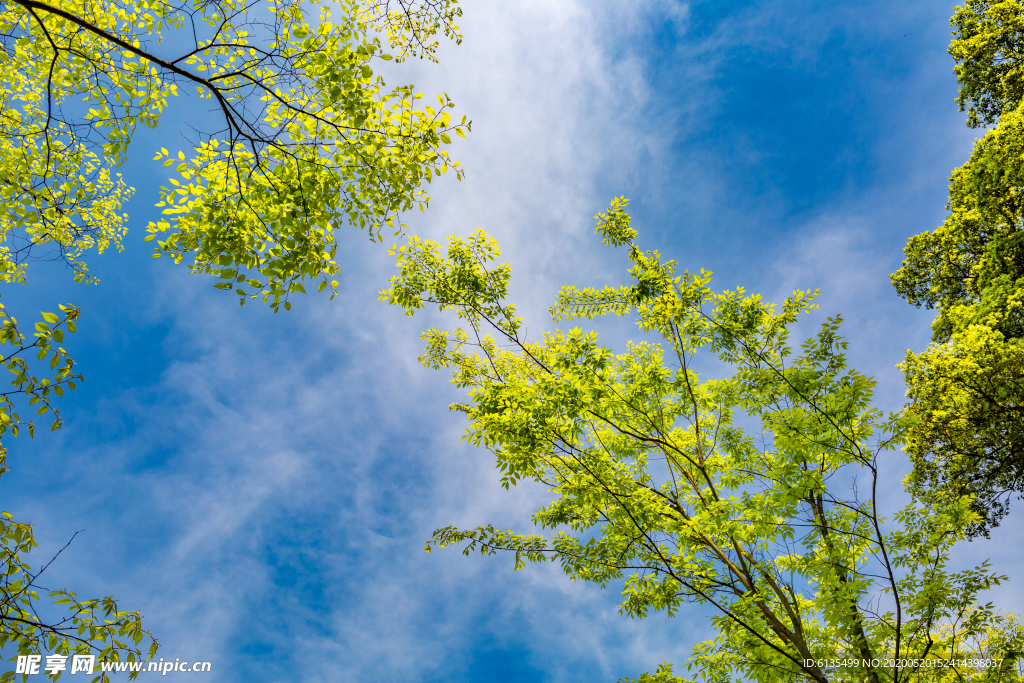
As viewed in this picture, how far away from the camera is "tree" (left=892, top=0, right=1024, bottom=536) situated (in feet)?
30.6

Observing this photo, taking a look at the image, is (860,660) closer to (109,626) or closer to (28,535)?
(109,626)

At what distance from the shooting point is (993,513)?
10719mm

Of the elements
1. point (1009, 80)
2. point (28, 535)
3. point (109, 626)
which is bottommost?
point (109, 626)

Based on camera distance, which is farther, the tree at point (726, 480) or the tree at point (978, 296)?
the tree at point (978, 296)

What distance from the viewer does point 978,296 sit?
11477 mm

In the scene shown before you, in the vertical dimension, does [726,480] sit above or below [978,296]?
below

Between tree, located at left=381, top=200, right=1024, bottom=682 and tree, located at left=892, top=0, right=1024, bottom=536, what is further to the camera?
tree, located at left=892, top=0, right=1024, bottom=536

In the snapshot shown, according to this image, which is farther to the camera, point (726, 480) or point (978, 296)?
point (978, 296)

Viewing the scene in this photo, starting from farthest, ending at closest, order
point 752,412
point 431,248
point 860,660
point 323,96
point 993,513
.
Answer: point 993,513, point 431,248, point 752,412, point 860,660, point 323,96

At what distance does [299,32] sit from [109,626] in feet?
15.4

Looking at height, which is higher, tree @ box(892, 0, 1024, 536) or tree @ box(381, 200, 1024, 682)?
tree @ box(892, 0, 1024, 536)

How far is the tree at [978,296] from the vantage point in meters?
9.31

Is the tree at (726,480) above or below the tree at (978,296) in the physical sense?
below

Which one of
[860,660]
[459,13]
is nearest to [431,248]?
[459,13]
